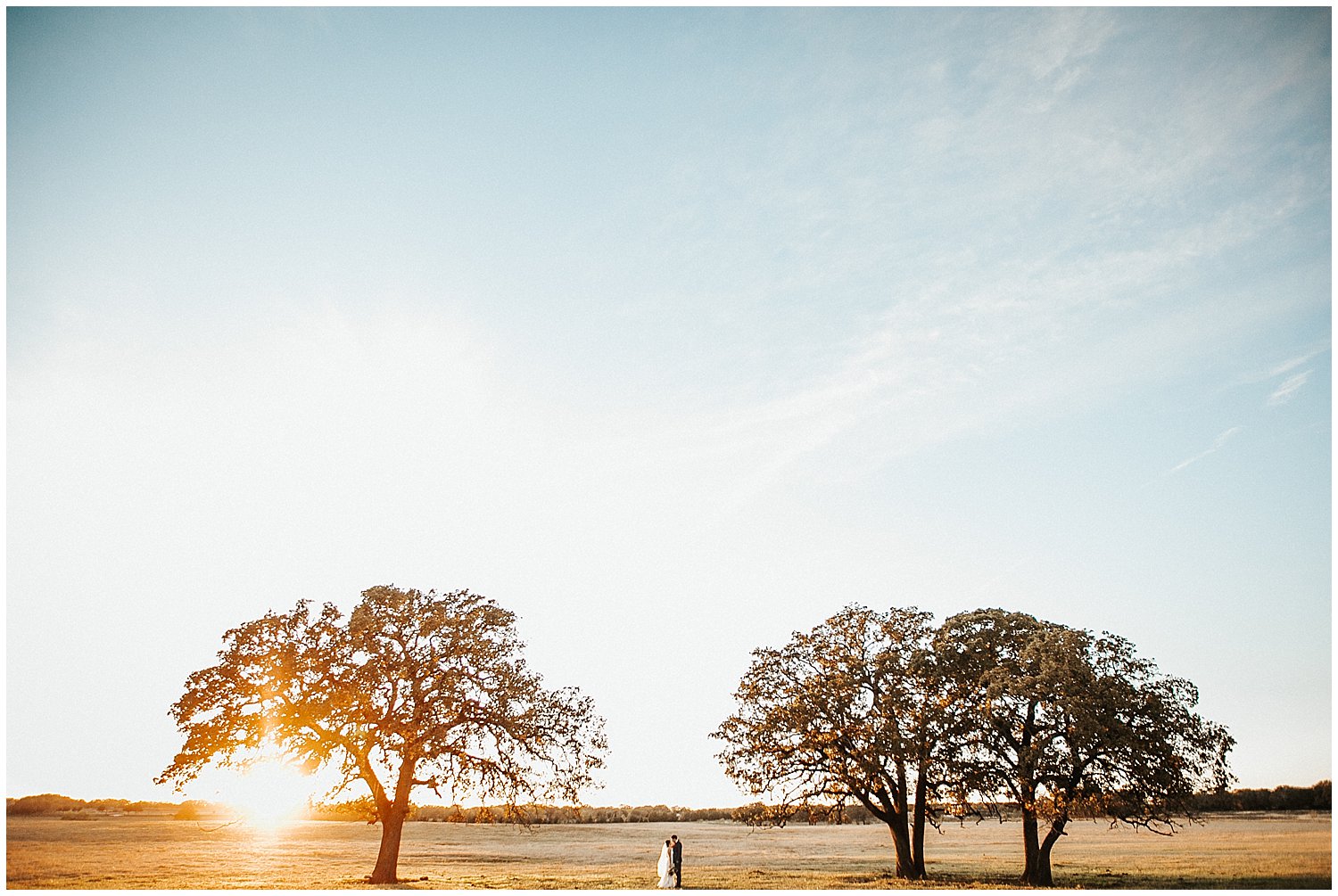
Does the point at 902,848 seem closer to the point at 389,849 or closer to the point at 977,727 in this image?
the point at 977,727

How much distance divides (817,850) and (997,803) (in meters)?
23.2

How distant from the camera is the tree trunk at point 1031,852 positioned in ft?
102

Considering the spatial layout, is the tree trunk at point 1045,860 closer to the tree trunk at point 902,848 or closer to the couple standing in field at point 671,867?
the tree trunk at point 902,848

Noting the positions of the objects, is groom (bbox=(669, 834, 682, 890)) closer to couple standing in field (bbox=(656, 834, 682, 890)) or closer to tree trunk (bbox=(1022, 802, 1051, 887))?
couple standing in field (bbox=(656, 834, 682, 890))

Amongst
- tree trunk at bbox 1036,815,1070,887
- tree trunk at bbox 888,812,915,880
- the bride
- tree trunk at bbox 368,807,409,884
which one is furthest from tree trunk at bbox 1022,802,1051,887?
tree trunk at bbox 368,807,409,884

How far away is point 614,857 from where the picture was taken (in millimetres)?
48000

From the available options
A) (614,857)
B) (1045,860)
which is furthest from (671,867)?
(614,857)

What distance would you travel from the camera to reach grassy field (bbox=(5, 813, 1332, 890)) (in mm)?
30750

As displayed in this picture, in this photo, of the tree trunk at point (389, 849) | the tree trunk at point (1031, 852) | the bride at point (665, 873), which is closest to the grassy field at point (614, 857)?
the tree trunk at point (1031, 852)

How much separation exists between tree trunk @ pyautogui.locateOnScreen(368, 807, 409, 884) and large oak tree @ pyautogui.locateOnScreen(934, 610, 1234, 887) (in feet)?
71.8

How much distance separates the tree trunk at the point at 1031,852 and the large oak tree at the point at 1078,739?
4 centimetres

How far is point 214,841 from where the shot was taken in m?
52.5

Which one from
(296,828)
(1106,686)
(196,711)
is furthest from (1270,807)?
(196,711)

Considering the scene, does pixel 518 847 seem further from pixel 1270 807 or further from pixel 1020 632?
pixel 1270 807
